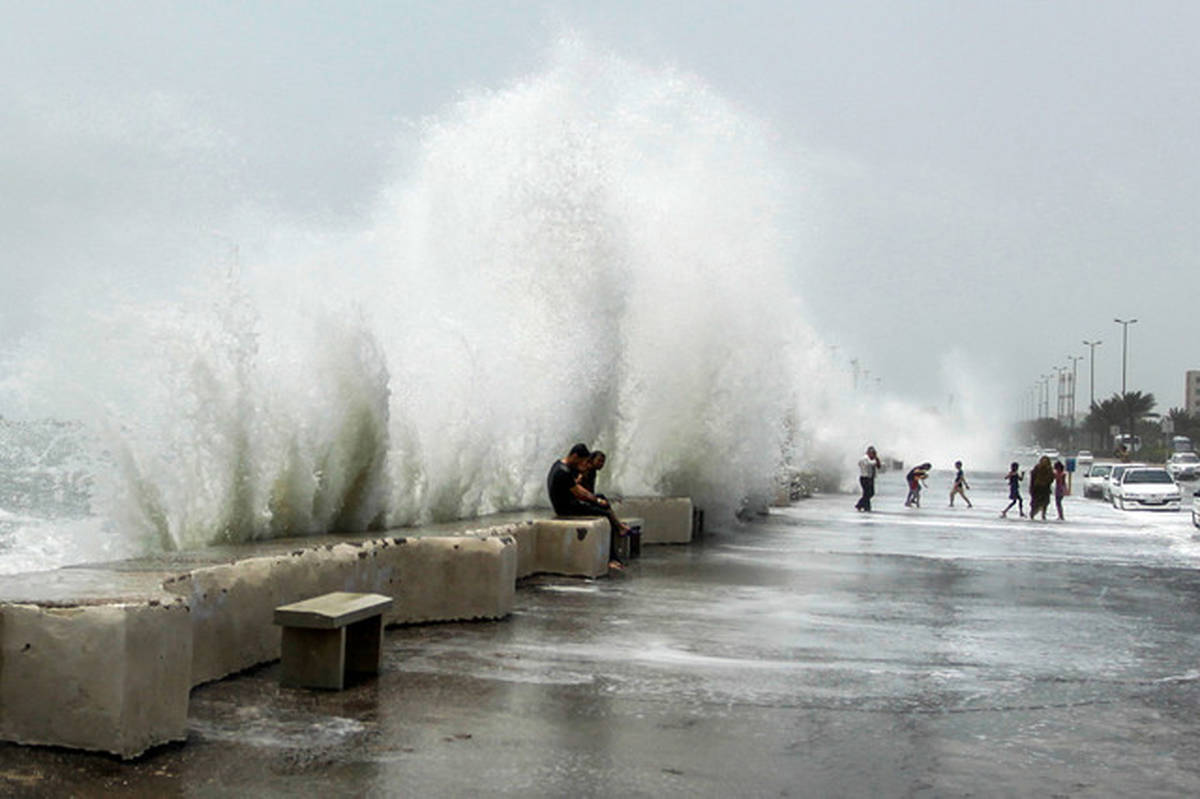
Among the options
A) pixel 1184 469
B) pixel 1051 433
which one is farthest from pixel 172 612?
pixel 1051 433

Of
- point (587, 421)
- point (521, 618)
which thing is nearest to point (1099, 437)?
point (587, 421)

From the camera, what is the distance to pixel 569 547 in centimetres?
1313

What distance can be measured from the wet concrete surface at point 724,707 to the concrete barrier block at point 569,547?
1.25 feet

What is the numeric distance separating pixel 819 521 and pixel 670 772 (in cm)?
2130

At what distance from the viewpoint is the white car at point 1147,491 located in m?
34.4

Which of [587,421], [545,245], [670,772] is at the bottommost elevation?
[670,772]

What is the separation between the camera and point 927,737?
6438 mm

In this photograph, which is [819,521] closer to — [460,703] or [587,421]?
[587,421]

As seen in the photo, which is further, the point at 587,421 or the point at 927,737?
the point at 587,421

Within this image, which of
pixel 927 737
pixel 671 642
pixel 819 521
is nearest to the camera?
pixel 927 737

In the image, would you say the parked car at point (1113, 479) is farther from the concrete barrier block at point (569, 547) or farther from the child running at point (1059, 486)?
the concrete barrier block at point (569, 547)

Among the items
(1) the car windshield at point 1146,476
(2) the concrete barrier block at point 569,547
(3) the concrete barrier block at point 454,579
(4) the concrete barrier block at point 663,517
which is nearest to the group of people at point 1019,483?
(1) the car windshield at point 1146,476

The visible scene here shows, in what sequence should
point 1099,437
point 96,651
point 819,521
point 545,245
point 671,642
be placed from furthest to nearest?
point 1099,437 < point 819,521 < point 545,245 < point 671,642 < point 96,651

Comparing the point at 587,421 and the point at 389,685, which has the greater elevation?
the point at 587,421
